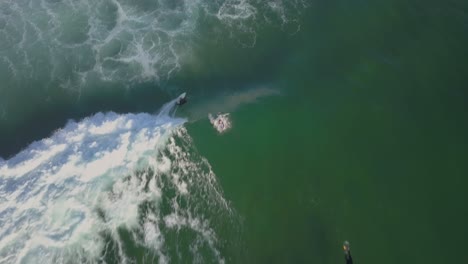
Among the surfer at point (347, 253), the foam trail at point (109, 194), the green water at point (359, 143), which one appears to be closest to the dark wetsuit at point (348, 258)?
the surfer at point (347, 253)

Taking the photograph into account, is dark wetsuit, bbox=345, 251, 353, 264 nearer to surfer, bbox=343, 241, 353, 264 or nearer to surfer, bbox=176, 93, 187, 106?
surfer, bbox=343, 241, 353, 264

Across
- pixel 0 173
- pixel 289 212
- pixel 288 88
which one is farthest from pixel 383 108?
pixel 0 173

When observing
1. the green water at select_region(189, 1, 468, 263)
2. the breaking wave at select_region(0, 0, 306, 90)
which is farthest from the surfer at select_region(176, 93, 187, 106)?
the breaking wave at select_region(0, 0, 306, 90)

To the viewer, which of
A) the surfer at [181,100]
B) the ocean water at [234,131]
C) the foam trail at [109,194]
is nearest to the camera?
the foam trail at [109,194]

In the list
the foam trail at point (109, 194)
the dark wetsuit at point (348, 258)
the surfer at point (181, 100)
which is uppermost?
the surfer at point (181, 100)

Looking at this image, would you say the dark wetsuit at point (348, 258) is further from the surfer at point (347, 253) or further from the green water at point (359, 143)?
the green water at point (359, 143)

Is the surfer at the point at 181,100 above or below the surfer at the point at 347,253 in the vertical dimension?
above
